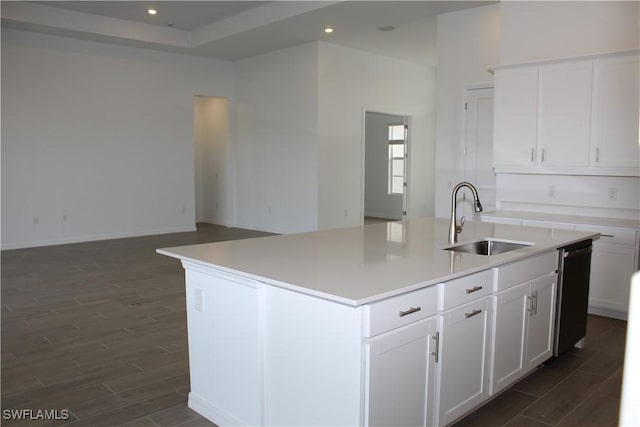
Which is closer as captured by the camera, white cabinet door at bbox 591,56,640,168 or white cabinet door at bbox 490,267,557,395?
white cabinet door at bbox 490,267,557,395

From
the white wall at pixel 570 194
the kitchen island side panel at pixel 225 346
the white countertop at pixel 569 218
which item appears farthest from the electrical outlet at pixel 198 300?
the white wall at pixel 570 194

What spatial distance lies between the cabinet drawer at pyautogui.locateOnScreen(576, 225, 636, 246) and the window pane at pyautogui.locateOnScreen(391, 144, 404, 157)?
7.45 meters

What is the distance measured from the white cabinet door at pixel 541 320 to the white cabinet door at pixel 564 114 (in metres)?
2.02

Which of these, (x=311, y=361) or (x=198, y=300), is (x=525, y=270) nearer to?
(x=311, y=361)

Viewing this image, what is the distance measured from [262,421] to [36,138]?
7.15 meters

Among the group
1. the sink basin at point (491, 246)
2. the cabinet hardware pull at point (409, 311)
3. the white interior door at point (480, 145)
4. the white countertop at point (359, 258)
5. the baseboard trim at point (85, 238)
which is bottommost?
the baseboard trim at point (85, 238)

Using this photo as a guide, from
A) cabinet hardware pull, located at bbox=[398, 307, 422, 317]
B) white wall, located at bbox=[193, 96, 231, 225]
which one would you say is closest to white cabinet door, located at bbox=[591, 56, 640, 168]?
cabinet hardware pull, located at bbox=[398, 307, 422, 317]

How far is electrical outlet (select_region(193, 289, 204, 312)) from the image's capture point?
2.63 metres

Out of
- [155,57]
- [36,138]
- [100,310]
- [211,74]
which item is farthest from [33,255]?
[211,74]

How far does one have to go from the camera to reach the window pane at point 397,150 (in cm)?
1166

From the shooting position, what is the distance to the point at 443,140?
667 centimetres

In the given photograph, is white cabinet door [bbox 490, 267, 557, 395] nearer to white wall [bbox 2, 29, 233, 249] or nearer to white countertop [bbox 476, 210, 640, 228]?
white countertop [bbox 476, 210, 640, 228]

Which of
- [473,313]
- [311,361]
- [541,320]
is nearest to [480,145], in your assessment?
[541,320]

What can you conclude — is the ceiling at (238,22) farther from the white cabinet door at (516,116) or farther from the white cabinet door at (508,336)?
the white cabinet door at (508,336)
